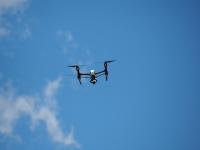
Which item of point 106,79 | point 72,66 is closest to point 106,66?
point 106,79

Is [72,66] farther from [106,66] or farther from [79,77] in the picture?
[106,66]

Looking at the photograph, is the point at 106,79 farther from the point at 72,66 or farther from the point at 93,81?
the point at 72,66

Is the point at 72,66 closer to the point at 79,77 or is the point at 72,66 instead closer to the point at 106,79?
the point at 79,77

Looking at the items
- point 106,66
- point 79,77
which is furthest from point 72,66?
point 106,66

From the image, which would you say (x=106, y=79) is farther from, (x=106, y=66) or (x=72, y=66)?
(x=72, y=66)
